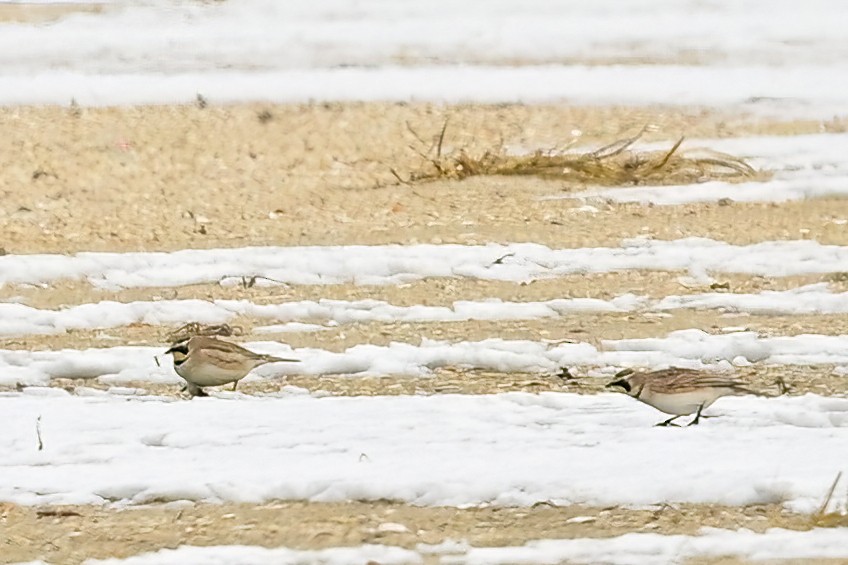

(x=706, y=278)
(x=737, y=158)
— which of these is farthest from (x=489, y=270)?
(x=737, y=158)

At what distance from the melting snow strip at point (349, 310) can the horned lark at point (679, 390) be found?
159cm

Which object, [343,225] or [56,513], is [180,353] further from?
[343,225]

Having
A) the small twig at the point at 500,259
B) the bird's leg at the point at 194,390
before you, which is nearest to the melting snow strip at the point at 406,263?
the small twig at the point at 500,259

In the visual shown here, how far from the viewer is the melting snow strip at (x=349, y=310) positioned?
Answer: 634 centimetres

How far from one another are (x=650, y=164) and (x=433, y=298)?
2.65 meters

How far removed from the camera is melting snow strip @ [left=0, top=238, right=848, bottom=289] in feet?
23.1

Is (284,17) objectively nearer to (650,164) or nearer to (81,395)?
(650,164)

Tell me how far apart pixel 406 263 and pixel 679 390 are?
2693 millimetres

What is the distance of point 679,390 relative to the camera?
4688mm

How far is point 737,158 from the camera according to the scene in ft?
29.7

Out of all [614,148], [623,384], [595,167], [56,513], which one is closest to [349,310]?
[623,384]

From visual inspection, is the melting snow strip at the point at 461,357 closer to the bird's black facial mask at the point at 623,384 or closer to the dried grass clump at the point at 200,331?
the dried grass clump at the point at 200,331

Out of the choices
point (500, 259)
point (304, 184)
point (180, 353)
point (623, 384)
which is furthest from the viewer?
point (304, 184)

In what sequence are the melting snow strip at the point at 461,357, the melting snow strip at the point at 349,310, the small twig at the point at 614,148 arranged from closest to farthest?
1. the melting snow strip at the point at 461,357
2. the melting snow strip at the point at 349,310
3. the small twig at the point at 614,148
